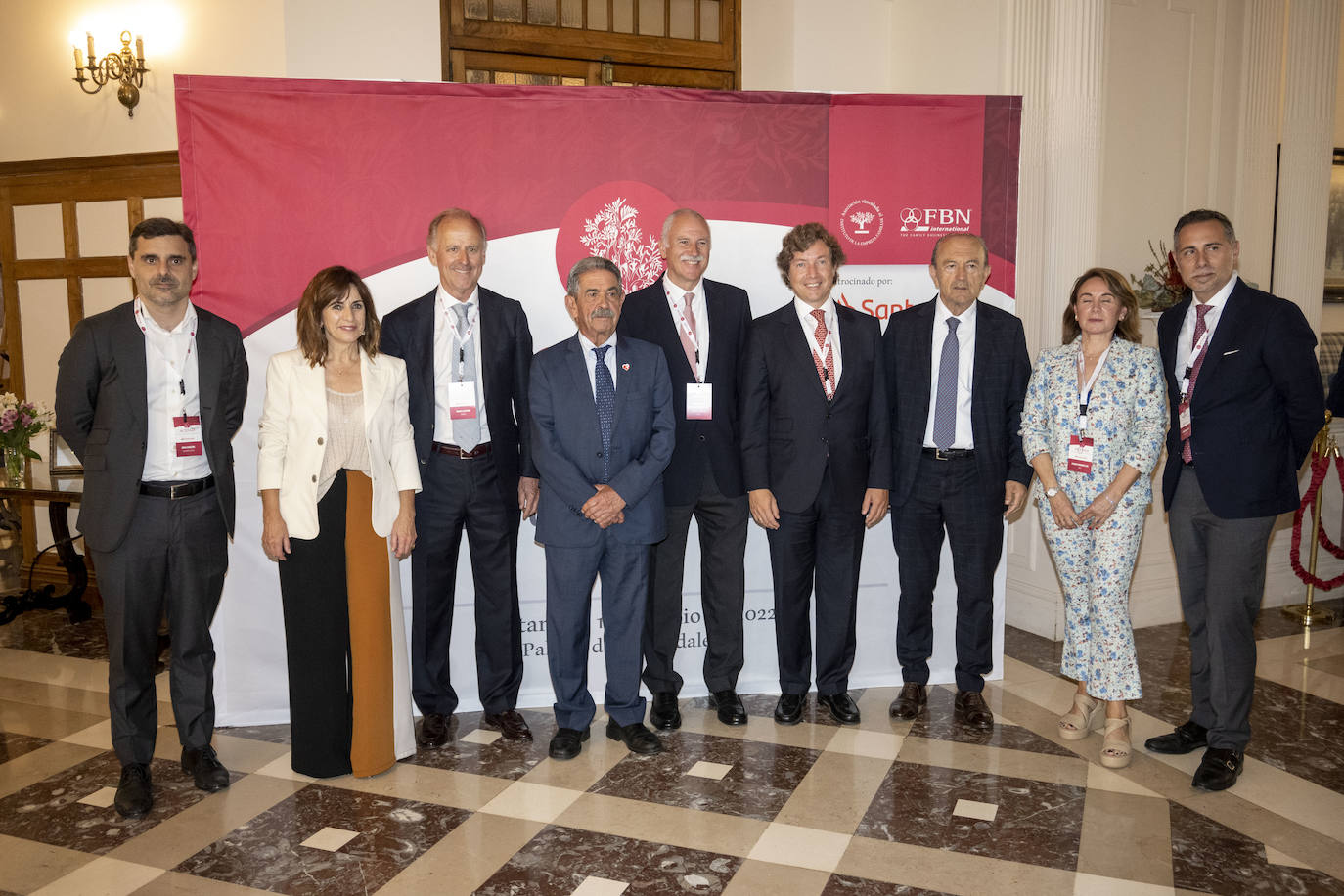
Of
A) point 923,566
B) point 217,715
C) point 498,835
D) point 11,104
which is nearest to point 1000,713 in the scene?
point 923,566

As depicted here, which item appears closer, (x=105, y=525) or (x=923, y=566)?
(x=105, y=525)

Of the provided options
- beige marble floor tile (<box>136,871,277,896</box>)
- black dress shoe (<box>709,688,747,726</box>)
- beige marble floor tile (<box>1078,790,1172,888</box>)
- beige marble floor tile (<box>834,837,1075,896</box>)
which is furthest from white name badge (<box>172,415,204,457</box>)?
beige marble floor tile (<box>1078,790,1172,888</box>)

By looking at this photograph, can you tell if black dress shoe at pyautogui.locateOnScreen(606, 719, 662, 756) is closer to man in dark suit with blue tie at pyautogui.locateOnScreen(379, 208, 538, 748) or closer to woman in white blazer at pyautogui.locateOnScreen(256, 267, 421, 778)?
man in dark suit with blue tie at pyautogui.locateOnScreen(379, 208, 538, 748)

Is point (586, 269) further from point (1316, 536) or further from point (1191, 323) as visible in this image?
point (1316, 536)

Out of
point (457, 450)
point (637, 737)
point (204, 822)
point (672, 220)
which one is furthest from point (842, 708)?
point (204, 822)

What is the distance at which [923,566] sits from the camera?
3.89m

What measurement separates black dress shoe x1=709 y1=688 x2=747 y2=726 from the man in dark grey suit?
184cm

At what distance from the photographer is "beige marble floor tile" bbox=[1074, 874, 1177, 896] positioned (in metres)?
2.68

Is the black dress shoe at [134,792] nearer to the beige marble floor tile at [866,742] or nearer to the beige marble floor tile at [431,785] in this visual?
the beige marble floor tile at [431,785]

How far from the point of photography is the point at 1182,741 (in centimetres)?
364

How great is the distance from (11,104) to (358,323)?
4451 millimetres

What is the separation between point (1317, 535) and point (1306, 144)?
2198 mm

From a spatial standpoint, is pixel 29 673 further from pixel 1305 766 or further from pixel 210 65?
pixel 1305 766

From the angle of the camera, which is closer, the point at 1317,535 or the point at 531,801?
the point at 531,801
